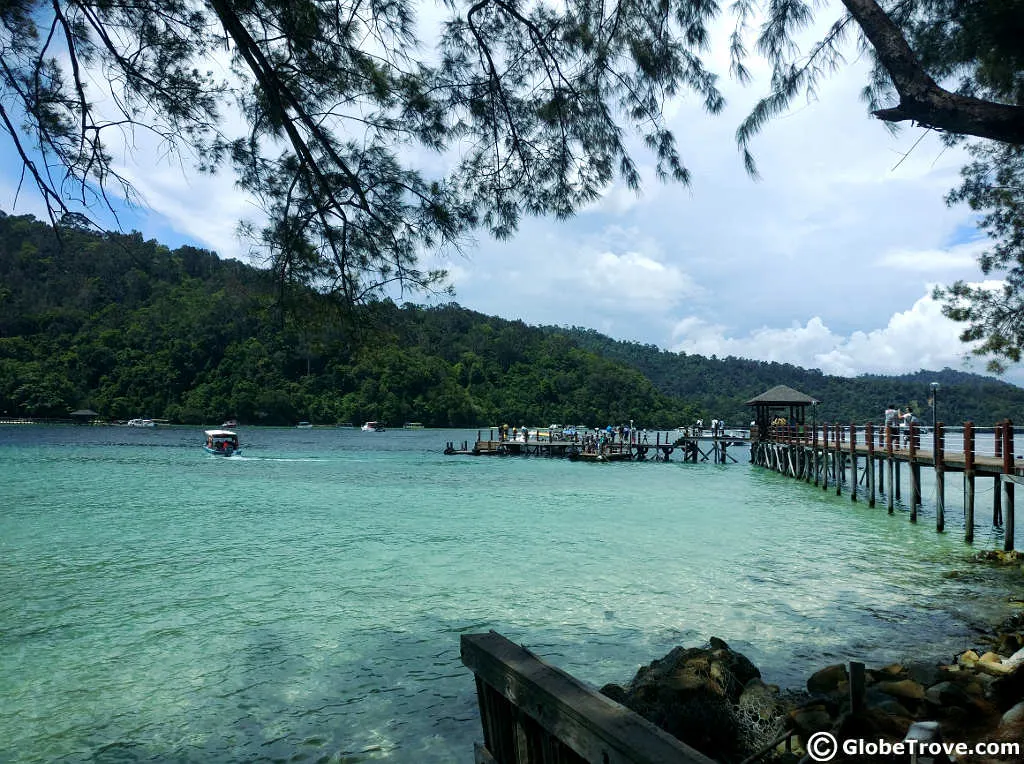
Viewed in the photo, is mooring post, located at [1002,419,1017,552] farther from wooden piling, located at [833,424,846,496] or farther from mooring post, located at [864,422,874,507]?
wooden piling, located at [833,424,846,496]

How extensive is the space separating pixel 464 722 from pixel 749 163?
4.77 metres

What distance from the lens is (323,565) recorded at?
1184 centimetres

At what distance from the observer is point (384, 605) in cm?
913

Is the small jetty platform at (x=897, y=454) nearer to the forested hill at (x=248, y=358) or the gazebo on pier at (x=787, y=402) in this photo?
the gazebo on pier at (x=787, y=402)

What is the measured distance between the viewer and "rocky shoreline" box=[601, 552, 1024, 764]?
11.6 feet

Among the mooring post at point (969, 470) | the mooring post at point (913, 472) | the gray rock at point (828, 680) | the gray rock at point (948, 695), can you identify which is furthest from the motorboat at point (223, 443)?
the gray rock at point (948, 695)

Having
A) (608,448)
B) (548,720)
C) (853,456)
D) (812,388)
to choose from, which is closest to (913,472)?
(853,456)

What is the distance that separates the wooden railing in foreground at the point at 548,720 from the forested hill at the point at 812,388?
50835 mm

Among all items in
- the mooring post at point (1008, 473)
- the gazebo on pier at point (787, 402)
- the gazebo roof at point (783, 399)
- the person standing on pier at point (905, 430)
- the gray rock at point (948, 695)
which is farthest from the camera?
the gazebo on pier at point (787, 402)

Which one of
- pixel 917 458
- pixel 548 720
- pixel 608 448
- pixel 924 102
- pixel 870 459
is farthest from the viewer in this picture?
pixel 608 448

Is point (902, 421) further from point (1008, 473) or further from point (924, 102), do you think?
point (924, 102)

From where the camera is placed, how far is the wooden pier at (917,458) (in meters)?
12.8

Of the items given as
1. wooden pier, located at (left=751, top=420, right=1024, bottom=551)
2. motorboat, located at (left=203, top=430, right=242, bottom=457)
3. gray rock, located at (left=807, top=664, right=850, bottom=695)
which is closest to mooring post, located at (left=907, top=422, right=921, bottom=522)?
wooden pier, located at (left=751, top=420, right=1024, bottom=551)

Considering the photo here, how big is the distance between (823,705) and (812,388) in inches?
4189
